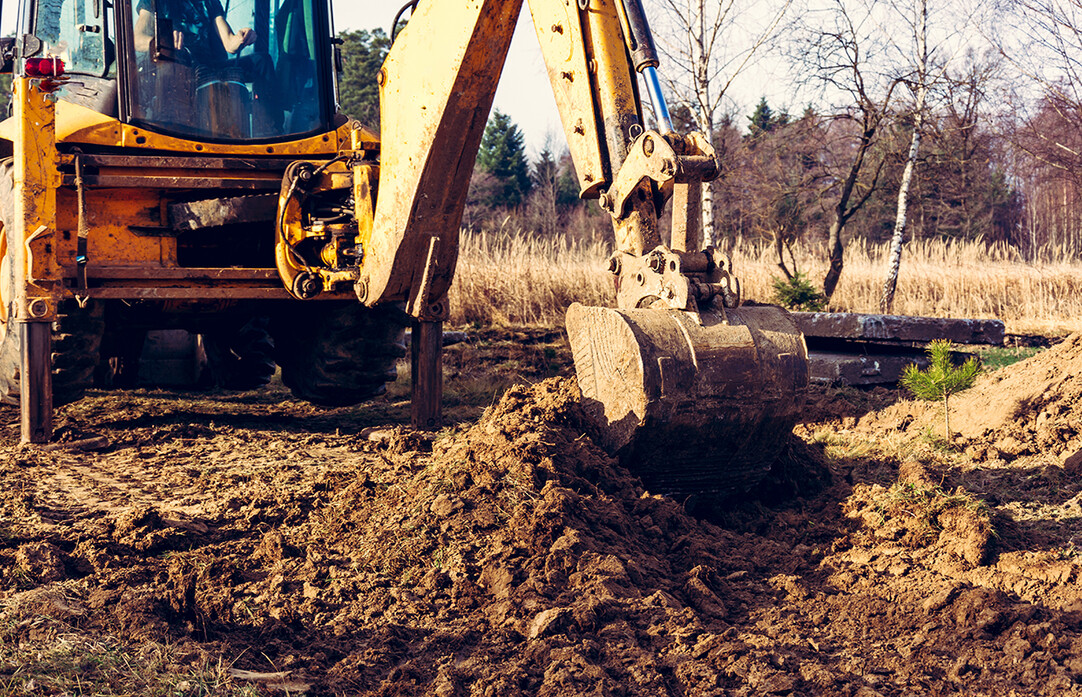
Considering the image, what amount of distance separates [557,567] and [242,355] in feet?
17.1

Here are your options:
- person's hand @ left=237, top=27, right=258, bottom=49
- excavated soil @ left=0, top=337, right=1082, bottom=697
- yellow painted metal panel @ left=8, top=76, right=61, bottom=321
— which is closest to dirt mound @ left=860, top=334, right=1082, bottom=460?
excavated soil @ left=0, top=337, right=1082, bottom=697

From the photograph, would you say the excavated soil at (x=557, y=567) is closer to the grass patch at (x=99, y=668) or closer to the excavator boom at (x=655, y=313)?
the grass patch at (x=99, y=668)

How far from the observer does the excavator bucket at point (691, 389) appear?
3.60 metres

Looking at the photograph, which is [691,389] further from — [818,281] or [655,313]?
[818,281]

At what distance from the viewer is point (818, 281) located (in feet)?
42.2

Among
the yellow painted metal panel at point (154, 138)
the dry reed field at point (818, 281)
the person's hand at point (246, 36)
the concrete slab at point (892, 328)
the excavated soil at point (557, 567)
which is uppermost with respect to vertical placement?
the person's hand at point (246, 36)

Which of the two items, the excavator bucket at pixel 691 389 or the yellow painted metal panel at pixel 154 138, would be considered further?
the yellow painted metal panel at pixel 154 138

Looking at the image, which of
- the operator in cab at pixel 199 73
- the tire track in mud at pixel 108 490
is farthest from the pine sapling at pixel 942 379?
the operator in cab at pixel 199 73

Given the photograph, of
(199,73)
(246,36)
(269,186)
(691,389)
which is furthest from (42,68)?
(691,389)

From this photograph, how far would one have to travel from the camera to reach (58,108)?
6.13 meters

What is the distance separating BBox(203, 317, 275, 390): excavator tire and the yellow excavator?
511mm

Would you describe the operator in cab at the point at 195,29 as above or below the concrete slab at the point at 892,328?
above

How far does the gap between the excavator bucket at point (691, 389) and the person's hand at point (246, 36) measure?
10.8 feet

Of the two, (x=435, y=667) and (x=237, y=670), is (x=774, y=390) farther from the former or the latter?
(x=237, y=670)
